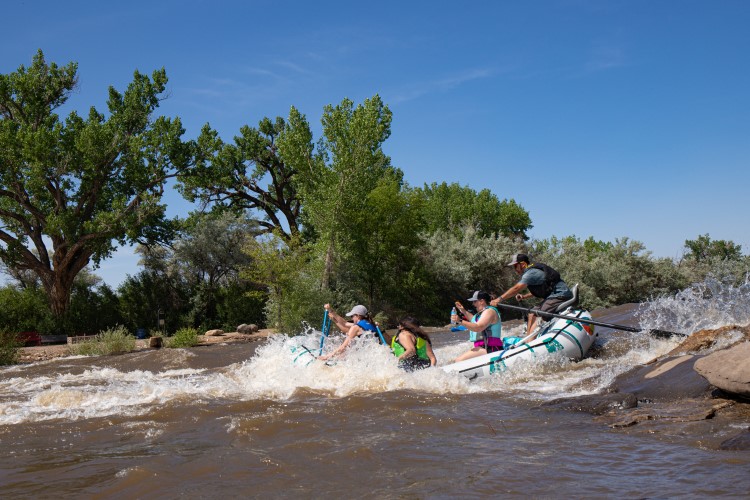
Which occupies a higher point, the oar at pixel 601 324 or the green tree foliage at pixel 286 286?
the green tree foliage at pixel 286 286

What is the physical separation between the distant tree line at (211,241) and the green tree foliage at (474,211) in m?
15.5

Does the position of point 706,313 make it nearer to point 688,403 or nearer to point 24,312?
point 688,403

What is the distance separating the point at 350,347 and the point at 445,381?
1712mm

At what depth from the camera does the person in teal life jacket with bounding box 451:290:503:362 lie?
386 inches

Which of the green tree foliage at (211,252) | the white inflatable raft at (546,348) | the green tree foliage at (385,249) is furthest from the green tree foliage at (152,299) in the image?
the white inflatable raft at (546,348)

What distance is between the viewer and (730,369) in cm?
621

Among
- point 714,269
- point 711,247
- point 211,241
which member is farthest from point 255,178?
point 711,247

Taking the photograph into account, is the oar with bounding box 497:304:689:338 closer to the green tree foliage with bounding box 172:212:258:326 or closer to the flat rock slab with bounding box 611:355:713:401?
the flat rock slab with bounding box 611:355:713:401

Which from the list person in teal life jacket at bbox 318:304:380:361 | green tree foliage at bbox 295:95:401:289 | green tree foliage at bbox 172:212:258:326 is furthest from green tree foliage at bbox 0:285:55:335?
person in teal life jacket at bbox 318:304:380:361

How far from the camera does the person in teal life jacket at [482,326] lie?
980 cm

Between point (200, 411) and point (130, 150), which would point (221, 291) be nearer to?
point (130, 150)

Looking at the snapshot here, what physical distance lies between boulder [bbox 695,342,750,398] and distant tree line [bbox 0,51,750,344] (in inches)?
657

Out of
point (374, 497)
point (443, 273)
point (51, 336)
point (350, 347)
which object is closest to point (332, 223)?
point (443, 273)

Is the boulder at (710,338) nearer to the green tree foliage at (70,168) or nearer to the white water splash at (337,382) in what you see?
the white water splash at (337,382)
